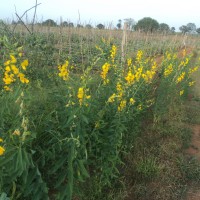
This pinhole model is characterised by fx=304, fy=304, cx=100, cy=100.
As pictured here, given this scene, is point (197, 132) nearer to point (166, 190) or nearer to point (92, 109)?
point (166, 190)

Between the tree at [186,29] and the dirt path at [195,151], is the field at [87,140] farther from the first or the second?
the tree at [186,29]

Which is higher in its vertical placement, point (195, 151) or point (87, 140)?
point (87, 140)

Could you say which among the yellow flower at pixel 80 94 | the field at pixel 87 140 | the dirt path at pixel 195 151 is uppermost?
the yellow flower at pixel 80 94

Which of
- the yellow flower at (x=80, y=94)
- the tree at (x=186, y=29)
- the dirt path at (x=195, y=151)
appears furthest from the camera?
the tree at (x=186, y=29)

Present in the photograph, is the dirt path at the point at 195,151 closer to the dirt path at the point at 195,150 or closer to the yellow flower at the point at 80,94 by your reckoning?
the dirt path at the point at 195,150

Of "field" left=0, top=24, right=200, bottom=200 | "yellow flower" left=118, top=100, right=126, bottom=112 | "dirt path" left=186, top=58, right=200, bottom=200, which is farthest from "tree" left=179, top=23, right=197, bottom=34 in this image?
"yellow flower" left=118, top=100, right=126, bottom=112

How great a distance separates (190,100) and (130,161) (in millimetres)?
4039

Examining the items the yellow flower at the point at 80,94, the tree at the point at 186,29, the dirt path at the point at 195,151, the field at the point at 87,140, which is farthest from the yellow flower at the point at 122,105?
the tree at the point at 186,29

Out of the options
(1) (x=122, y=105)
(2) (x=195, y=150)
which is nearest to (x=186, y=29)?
(2) (x=195, y=150)

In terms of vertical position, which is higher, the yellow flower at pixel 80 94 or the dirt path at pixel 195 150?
the yellow flower at pixel 80 94

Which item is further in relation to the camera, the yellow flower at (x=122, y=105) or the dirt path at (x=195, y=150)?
the dirt path at (x=195, y=150)

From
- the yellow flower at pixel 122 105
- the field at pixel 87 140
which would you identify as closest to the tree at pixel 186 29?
the field at pixel 87 140

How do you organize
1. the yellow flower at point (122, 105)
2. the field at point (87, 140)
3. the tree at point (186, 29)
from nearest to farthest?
the field at point (87, 140) → the yellow flower at point (122, 105) → the tree at point (186, 29)

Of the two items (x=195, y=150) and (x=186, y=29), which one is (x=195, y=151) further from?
(x=186, y=29)
